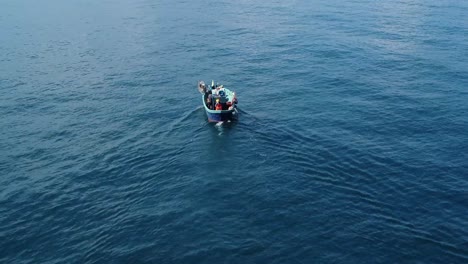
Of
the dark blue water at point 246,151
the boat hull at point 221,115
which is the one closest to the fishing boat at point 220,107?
the boat hull at point 221,115

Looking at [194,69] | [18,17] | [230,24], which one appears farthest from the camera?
[18,17]

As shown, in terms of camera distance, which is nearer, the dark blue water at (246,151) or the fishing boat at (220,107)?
the dark blue water at (246,151)

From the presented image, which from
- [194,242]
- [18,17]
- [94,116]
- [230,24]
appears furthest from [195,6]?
[194,242]

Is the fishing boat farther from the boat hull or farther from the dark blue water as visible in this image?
the dark blue water

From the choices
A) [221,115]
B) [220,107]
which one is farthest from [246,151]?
[220,107]

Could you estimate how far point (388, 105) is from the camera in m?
73.6

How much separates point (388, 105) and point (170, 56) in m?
62.5

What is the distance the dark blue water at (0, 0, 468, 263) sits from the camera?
141ft

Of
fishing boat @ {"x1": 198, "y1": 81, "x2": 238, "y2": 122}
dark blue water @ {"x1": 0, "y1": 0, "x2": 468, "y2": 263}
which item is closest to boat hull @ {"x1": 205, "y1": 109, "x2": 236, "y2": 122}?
fishing boat @ {"x1": 198, "y1": 81, "x2": 238, "y2": 122}

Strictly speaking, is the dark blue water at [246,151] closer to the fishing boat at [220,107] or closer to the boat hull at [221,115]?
the boat hull at [221,115]

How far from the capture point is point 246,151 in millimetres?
59250

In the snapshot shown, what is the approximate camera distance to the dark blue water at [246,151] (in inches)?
1689

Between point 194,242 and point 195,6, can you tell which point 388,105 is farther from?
point 195,6

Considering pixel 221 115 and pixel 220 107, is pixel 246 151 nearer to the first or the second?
pixel 221 115
